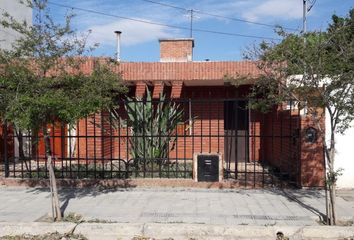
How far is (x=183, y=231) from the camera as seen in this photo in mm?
6926

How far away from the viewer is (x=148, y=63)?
588 inches

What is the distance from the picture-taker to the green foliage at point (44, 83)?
6.69 m

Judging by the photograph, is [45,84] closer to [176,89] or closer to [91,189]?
[91,189]

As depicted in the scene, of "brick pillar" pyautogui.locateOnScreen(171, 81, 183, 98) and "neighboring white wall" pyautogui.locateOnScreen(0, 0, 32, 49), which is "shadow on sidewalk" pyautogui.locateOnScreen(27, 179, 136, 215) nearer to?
"brick pillar" pyautogui.locateOnScreen(171, 81, 183, 98)

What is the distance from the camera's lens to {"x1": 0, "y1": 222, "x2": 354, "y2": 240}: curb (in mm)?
6840

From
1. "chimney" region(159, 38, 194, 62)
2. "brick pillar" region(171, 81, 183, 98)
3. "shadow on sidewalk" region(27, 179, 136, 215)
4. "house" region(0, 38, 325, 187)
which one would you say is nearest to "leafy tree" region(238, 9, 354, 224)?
"house" region(0, 38, 325, 187)

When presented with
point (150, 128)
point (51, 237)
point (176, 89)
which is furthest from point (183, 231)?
point (176, 89)

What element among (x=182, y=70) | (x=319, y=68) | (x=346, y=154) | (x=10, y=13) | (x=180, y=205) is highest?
(x=10, y=13)

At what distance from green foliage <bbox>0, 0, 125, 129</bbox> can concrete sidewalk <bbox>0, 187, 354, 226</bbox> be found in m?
1.84

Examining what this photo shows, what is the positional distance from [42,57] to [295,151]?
5.91 m

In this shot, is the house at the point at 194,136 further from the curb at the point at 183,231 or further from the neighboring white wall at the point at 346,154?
the curb at the point at 183,231

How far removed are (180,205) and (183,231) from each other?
162 cm

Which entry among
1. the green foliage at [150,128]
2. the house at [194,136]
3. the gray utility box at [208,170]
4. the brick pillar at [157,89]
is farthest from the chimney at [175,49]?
the gray utility box at [208,170]

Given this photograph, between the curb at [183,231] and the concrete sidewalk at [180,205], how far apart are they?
282mm
